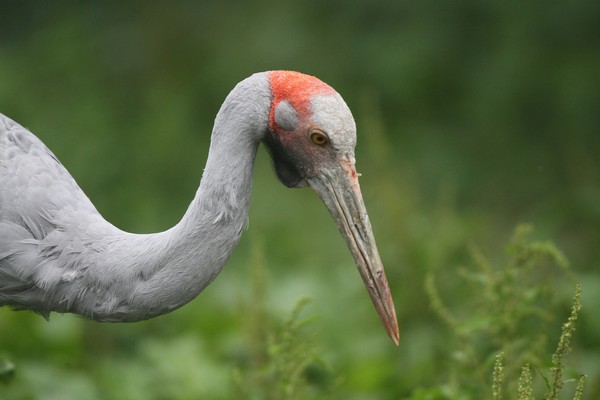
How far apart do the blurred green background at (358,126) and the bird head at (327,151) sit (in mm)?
2364

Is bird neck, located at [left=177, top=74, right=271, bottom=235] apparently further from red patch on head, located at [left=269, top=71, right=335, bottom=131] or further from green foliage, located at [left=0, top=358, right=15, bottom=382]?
green foliage, located at [left=0, top=358, right=15, bottom=382]

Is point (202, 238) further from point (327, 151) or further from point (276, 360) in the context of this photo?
point (276, 360)

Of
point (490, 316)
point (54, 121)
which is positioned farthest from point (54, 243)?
point (54, 121)

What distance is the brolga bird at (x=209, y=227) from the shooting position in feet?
11.5

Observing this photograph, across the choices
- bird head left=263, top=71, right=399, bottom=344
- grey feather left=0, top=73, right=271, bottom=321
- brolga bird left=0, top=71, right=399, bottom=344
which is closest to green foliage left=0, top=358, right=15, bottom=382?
grey feather left=0, top=73, right=271, bottom=321

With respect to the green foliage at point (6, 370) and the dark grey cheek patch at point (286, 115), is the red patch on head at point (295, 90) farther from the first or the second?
the green foliage at point (6, 370)

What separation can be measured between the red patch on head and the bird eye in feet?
0.22

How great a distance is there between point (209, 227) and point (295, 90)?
1.75ft

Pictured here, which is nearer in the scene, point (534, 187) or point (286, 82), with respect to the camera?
point (286, 82)

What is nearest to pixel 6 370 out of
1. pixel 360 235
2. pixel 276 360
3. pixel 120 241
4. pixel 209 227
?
pixel 120 241

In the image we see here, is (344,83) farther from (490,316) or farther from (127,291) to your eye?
(127,291)

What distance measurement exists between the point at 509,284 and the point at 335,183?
1315mm

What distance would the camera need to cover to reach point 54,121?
8258 millimetres

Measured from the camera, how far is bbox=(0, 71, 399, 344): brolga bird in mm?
3506
